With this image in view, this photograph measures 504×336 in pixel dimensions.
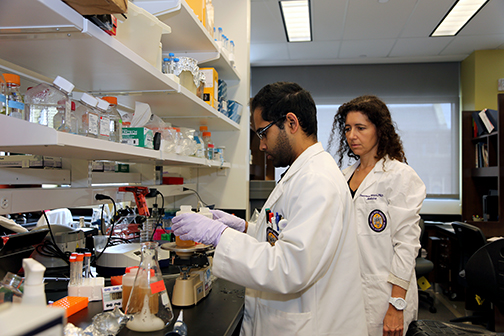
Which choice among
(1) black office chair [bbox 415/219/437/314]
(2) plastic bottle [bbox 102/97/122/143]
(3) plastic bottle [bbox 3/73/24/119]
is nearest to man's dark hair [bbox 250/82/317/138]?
(2) plastic bottle [bbox 102/97/122/143]

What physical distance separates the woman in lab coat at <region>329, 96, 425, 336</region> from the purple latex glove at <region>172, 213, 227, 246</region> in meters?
0.85

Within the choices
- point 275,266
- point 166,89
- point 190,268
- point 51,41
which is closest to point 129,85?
point 166,89

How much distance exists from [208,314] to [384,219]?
3.06 ft

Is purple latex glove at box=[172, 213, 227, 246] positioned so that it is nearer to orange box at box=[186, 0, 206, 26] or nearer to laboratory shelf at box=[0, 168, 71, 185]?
laboratory shelf at box=[0, 168, 71, 185]

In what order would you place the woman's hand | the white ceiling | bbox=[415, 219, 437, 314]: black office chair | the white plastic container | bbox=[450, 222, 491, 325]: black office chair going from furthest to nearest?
the white ceiling → bbox=[415, 219, 437, 314]: black office chair → bbox=[450, 222, 491, 325]: black office chair → the woman's hand → the white plastic container

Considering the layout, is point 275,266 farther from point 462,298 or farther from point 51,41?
point 462,298

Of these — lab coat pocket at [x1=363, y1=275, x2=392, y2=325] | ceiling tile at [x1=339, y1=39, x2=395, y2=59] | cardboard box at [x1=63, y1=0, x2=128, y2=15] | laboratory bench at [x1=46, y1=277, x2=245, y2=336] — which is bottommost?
lab coat pocket at [x1=363, y1=275, x2=392, y2=325]

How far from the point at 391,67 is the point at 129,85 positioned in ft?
15.7

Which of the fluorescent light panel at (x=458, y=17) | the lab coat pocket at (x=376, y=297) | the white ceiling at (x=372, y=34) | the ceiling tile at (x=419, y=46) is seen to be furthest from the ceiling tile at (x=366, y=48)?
the lab coat pocket at (x=376, y=297)

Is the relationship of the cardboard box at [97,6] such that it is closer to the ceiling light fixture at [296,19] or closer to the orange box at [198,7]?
the orange box at [198,7]

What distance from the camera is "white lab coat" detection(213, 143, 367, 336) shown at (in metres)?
0.93

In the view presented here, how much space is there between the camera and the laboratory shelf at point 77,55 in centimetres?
75

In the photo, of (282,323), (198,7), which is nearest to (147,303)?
(282,323)

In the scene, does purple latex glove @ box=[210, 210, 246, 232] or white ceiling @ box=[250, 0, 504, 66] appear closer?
purple latex glove @ box=[210, 210, 246, 232]
